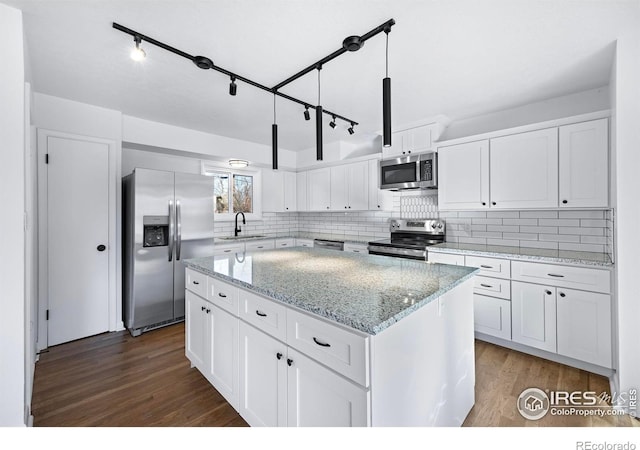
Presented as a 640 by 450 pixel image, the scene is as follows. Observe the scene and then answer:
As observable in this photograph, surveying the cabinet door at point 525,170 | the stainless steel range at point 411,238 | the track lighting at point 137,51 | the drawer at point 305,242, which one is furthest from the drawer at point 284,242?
the track lighting at point 137,51

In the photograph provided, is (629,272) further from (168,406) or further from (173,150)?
(173,150)

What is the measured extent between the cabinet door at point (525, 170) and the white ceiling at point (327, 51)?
429 millimetres

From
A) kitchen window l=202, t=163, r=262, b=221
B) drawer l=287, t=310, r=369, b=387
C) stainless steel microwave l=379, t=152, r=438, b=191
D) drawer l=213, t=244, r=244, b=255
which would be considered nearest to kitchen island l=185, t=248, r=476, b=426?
drawer l=287, t=310, r=369, b=387

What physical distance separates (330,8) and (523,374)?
2.93 meters

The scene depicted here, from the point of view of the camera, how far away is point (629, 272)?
196cm

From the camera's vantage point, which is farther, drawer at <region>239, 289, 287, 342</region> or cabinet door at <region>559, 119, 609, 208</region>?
cabinet door at <region>559, 119, 609, 208</region>

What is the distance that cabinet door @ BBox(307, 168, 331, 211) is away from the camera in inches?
190

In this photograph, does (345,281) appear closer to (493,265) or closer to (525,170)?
(493,265)

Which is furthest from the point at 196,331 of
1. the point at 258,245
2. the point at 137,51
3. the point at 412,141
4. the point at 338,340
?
the point at 412,141

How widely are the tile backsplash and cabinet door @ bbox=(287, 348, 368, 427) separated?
2845mm

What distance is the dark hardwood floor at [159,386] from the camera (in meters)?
1.85

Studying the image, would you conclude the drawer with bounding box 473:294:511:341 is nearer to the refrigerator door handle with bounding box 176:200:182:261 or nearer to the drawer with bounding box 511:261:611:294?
the drawer with bounding box 511:261:611:294

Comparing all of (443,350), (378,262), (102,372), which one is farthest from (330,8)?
(102,372)

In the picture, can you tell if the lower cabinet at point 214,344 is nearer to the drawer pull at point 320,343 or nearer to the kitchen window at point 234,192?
the drawer pull at point 320,343
